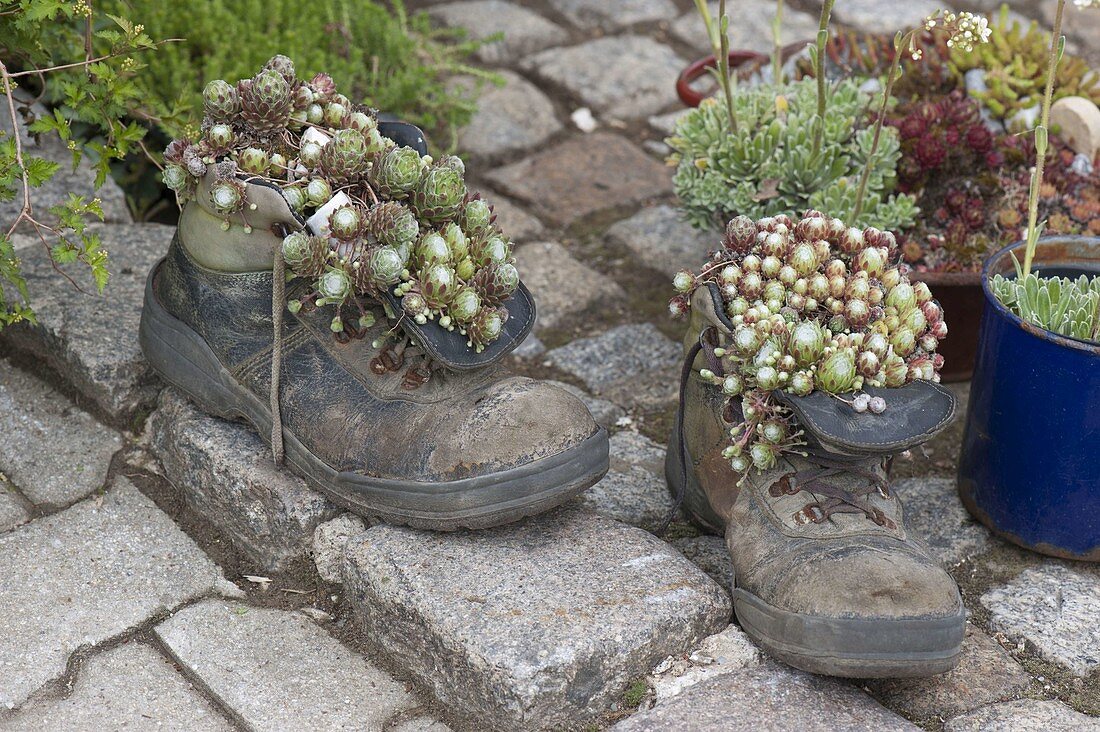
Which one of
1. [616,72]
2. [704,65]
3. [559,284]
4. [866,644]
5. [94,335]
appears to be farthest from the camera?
[616,72]

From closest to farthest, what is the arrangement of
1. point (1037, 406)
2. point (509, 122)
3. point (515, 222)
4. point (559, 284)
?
point (1037, 406) < point (559, 284) < point (515, 222) < point (509, 122)

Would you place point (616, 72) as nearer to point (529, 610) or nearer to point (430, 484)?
point (430, 484)

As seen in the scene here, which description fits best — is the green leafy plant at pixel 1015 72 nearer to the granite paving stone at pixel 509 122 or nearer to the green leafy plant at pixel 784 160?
the green leafy plant at pixel 784 160

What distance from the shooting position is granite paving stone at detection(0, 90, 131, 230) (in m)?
2.75

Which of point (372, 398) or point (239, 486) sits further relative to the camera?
point (239, 486)

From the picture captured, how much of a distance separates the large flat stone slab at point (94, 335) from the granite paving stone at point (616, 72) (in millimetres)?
1820

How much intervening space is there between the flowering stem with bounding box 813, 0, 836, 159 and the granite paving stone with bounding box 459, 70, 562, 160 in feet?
4.33

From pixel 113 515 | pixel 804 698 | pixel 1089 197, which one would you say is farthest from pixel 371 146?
pixel 1089 197

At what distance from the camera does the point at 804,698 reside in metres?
1.78

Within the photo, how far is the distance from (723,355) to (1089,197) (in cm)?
131

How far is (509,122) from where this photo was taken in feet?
12.3

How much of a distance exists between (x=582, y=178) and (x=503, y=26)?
1.01m

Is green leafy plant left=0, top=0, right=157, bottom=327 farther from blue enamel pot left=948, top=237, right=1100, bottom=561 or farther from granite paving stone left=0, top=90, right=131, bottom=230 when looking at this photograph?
blue enamel pot left=948, top=237, right=1100, bottom=561

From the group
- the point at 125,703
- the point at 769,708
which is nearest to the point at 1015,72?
the point at 769,708
